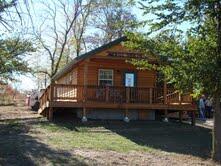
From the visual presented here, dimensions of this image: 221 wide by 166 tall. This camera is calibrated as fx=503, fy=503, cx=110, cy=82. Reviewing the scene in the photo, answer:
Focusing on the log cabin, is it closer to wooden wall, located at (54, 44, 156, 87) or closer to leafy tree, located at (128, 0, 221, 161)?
wooden wall, located at (54, 44, 156, 87)

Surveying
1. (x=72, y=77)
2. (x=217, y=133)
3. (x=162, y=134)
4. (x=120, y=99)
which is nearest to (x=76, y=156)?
(x=217, y=133)

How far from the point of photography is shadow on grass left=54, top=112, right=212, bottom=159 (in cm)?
1972

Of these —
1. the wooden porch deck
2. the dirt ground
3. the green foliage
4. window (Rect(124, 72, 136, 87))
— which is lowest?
the dirt ground

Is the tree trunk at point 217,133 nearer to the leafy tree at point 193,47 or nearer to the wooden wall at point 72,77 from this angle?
the leafy tree at point 193,47

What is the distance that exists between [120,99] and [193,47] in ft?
38.2

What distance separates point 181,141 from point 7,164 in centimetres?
895

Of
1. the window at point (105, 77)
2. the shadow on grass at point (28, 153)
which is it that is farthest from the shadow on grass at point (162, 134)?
the shadow on grass at point (28, 153)

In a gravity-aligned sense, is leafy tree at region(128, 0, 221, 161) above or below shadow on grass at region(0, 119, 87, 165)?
above

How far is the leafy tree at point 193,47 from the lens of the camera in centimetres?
1644

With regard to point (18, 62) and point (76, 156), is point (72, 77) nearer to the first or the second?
point (18, 62)

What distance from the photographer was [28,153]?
16531 millimetres

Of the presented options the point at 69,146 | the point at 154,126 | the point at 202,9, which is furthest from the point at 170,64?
the point at 154,126

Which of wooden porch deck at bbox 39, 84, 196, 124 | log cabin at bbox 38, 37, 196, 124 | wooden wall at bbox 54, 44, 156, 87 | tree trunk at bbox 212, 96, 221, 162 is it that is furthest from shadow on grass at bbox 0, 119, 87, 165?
wooden wall at bbox 54, 44, 156, 87

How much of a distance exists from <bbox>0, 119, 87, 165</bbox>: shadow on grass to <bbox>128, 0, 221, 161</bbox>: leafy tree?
14.7ft
